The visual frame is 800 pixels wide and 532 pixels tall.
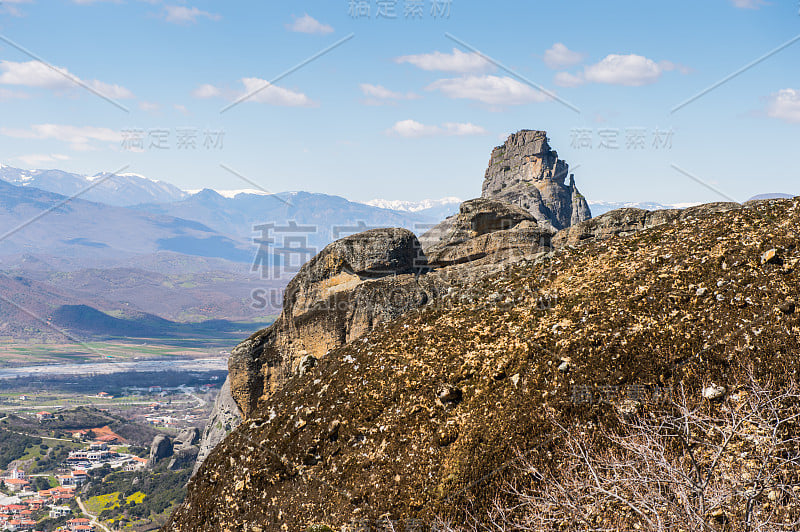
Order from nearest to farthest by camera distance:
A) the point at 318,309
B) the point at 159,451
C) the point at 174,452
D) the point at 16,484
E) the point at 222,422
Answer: the point at 318,309
the point at 222,422
the point at 159,451
the point at 174,452
the point at 16,484

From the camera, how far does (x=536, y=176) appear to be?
151m

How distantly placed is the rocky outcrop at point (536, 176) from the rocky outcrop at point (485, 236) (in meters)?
99.7

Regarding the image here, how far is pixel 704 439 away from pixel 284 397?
42.5 feet

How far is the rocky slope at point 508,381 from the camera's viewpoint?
587 inches

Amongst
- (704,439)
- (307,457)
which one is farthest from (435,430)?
(704,439)

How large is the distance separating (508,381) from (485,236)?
1839 cm

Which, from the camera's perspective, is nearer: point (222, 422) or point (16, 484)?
point (222, 422)

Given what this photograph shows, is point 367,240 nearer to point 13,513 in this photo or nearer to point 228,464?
point 228,464

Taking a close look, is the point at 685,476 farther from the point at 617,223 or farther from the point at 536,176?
the point at 536,176

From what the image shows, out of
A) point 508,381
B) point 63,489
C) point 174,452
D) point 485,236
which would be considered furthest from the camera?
point 174,452

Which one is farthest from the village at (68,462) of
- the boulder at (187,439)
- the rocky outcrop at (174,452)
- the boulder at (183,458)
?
the boulder at (187,439)

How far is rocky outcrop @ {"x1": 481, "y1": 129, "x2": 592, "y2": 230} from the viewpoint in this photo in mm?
142125

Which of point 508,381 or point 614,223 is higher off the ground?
point 614,223

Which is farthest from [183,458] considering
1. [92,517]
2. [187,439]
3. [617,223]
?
[617,223]
